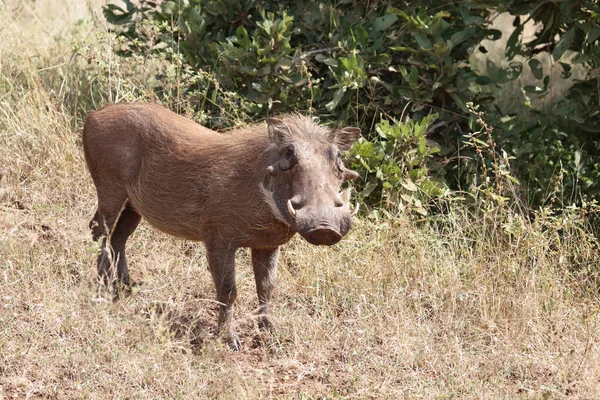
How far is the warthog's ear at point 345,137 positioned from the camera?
4.41m

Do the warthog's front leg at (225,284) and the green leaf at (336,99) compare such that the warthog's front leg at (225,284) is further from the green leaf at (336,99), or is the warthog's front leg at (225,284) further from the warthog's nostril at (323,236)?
the green leaf at (336,99)

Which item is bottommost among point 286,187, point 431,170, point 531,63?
point 431,170

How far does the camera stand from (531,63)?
19.4 ft

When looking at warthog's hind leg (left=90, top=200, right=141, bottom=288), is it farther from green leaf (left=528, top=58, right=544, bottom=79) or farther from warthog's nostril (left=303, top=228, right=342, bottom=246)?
green leaf (left=528, top=58, right=544, bottom=79)

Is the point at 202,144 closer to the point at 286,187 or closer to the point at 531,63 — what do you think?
the point at 286,187

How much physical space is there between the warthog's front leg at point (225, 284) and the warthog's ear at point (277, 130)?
1.97 ft

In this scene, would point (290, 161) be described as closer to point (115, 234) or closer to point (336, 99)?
point (115, 234)

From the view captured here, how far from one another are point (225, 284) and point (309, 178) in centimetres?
81

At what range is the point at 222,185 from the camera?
14.9 feet

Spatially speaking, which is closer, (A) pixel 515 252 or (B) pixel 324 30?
(A) pixel 515 252

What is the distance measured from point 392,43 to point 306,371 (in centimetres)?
263

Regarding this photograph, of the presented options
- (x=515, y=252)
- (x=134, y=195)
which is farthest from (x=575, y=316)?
(x=134, y=195)

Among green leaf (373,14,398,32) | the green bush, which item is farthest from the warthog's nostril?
green leaf (373,14,398,32)

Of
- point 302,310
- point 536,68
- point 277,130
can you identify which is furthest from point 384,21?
point 302,310
